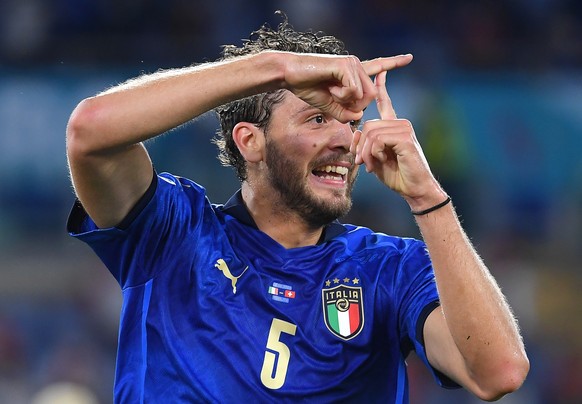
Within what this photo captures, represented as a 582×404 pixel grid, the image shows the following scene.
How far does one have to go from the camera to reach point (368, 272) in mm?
4559

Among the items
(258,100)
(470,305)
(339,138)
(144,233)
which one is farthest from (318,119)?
(470,305)

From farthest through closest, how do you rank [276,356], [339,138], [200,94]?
1. [339,138]
2. [276,356]
3. [200,94]

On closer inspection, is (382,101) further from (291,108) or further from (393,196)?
(393,196)

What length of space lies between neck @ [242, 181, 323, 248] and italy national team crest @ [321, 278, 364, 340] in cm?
33

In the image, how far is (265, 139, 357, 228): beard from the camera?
4594mm

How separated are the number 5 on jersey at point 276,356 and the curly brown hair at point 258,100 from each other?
90 cm

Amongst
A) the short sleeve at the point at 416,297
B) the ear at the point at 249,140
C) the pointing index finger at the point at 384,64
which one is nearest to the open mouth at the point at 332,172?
the ear at the point at 249,140

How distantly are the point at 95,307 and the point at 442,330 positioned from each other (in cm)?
804

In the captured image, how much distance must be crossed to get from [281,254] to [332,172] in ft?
1.35

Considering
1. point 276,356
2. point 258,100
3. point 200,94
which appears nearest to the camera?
point 200,94

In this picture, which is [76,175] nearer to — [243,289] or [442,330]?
[243,289]

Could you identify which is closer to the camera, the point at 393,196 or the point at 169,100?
the point at 169,100

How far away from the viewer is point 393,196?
11758 mm

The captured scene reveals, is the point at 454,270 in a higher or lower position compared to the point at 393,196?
higher
